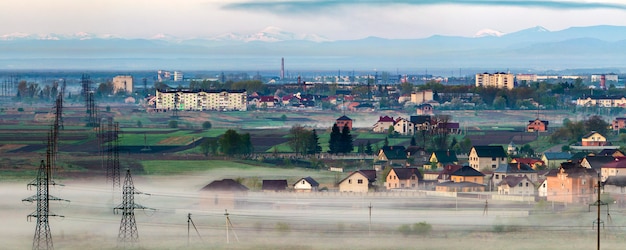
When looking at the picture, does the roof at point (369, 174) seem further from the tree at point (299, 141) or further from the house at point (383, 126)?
the house at point (383, 126)

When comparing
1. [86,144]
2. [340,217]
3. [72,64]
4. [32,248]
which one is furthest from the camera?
[72,64]

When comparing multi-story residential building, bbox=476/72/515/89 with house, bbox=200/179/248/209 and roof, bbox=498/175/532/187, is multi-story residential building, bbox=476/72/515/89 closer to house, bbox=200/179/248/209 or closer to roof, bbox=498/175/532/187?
roof, bbox=498/175/532/187

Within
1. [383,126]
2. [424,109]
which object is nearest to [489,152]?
[383,126]

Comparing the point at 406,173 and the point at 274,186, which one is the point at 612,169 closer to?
the point at 406,173

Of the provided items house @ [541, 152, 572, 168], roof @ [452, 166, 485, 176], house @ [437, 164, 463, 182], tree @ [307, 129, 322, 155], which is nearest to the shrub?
tree @ [307, 129, 322, 155]

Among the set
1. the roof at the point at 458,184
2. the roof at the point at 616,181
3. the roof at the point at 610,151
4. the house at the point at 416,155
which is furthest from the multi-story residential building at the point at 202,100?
the roof at the point at 616,181

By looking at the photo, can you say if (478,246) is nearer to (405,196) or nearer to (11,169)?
(405,196)

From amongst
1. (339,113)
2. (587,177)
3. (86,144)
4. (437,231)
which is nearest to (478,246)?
(437,231)
